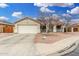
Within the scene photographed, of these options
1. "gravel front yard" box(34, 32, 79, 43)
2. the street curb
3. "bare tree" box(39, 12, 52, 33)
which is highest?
"bare tree" box(39, 12, 52, 33)

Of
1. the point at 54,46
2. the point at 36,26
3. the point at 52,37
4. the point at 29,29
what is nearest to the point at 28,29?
the point at 29,29

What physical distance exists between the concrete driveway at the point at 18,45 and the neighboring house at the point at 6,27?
161 millimetres

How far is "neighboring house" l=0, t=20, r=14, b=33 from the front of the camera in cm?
380

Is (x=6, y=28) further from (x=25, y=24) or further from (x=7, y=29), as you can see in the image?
(x=25, y=24)

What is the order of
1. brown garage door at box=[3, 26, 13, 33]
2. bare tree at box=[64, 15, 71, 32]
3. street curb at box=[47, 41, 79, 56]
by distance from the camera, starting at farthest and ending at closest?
1. brown garage door at box=[3, 26, 13, 33]
2. bare tree at box=[64, 15, 71, 32]
3. street curb at box=[47, 41, 79, 56]

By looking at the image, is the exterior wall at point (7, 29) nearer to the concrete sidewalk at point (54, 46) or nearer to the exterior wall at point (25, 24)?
the exterior wall at point (25, 24)

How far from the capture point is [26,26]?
12.9 ft

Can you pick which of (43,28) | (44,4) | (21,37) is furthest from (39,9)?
(21,37)

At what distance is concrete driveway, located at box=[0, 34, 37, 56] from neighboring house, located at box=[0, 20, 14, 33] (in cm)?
16

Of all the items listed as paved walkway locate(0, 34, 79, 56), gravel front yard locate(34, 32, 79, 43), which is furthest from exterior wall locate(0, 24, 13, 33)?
gravel front yard locate(34, 32, 79, 43)

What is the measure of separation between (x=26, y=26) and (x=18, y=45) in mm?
408

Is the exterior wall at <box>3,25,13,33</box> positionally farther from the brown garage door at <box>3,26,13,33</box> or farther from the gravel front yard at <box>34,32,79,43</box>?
the gravel front yard at <box>34,32,79,43</box>

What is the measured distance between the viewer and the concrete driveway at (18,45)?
3.66 meters

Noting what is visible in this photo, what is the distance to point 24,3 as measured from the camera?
368 centimetres
